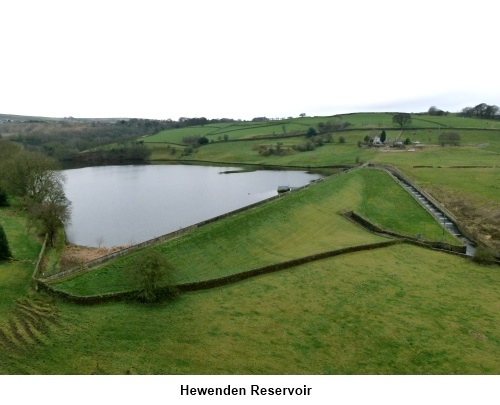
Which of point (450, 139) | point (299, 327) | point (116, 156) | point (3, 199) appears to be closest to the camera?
point (299, 327)

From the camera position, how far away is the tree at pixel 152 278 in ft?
80.4

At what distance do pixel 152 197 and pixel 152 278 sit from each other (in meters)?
44.6

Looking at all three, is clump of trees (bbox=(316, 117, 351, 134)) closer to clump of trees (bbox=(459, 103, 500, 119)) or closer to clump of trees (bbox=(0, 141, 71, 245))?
clump of trees (bbox=(459, 103, 500, 119))

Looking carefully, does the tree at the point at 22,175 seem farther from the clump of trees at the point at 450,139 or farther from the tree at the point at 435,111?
the tree at the point at 435,111

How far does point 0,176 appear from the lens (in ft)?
171

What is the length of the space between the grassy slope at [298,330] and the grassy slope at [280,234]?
3.22 meters

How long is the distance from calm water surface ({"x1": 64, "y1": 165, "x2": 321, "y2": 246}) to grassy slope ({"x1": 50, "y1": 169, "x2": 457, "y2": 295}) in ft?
37.4

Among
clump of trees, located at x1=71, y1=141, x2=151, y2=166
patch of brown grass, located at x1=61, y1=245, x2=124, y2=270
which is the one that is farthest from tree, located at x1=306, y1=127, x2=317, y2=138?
patch of brown grass, located at x1=61, y1=245, x2=124, y2=270

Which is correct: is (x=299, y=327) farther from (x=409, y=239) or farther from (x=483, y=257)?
(x=409, y=239)

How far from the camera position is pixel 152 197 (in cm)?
6738

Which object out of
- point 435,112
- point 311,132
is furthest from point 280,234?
point 435,112

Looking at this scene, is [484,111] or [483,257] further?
[484,111]

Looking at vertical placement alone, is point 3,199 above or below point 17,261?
above

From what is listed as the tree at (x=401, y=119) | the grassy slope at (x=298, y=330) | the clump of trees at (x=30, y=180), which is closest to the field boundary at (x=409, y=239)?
the grassy slope at (x=298, y=330)
